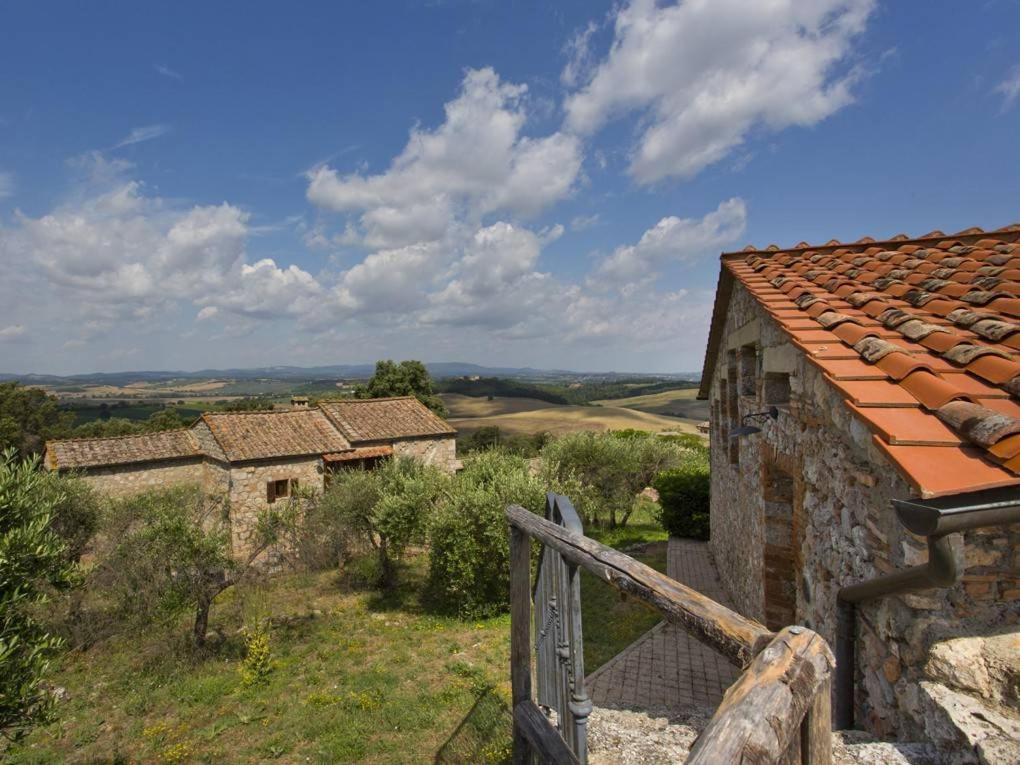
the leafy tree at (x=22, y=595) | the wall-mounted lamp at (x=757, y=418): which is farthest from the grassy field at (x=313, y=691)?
the wall-mounted lamp at (x=757, y=418)

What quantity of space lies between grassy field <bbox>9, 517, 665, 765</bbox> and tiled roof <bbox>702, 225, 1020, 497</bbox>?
5.92m

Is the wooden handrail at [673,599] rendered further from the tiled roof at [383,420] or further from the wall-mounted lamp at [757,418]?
the tiled roof at [383,420]

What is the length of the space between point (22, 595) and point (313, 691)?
531cm

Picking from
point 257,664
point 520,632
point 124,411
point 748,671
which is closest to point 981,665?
point 748,671

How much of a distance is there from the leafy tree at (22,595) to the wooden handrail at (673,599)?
587 centimetres

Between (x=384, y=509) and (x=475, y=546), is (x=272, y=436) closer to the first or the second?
(x=384, y=509)

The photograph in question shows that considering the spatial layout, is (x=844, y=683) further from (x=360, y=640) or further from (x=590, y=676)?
(x=360, y=640)

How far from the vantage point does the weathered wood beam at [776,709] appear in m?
1.20

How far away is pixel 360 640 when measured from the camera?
1152cm

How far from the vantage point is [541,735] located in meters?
3.23

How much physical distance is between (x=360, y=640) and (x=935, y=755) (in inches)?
447

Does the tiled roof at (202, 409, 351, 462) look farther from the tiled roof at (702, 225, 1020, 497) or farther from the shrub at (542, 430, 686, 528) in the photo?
the tiled roof at (702, 225, 1020, 497)

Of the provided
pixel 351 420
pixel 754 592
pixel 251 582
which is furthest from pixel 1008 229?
pixel 351 420

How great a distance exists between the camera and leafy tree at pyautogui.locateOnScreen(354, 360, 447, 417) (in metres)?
39.3
